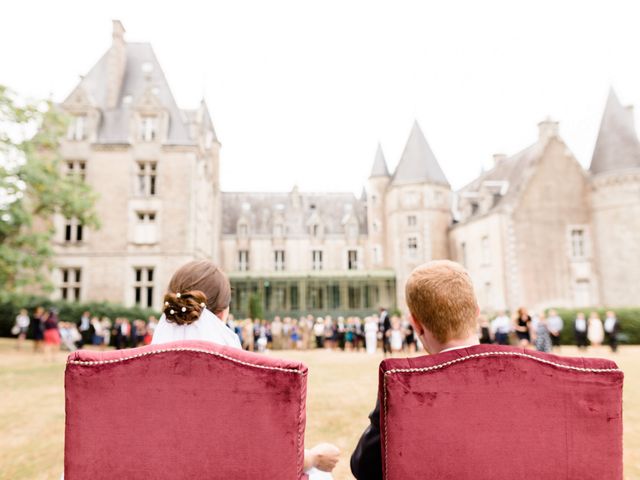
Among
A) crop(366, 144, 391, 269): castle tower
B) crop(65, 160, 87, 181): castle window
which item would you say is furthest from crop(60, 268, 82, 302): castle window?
crop(366, 144, 391, 269): castle tower

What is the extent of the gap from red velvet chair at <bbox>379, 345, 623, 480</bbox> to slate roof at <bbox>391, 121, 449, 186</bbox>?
1353 inches

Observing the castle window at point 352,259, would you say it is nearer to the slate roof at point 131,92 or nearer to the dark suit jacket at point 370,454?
the slate roof at point 131,92

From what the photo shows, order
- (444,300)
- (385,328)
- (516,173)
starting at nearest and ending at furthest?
1. (444,300)
2. (385,328)
3. (516,173)

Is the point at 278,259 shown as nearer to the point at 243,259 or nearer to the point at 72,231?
the point at 243,259

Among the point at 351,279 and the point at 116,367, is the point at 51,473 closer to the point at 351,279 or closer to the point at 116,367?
the point at 116,367

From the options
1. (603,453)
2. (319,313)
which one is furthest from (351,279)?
(603,453)

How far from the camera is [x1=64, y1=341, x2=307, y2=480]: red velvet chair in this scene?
72.9 inches

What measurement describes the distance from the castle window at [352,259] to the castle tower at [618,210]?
18483 millimetres

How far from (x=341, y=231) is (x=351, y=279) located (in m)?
7.14

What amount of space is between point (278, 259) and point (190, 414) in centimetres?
3841

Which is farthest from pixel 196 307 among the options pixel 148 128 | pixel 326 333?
pixel 148 128

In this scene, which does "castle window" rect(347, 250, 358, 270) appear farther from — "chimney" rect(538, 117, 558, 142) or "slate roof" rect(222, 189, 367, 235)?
"chimney" rect(538, 117, 558, 142)

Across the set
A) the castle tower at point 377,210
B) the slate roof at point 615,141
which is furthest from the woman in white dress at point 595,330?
the castle tower at point 377,210

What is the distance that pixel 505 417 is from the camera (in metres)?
1.83
